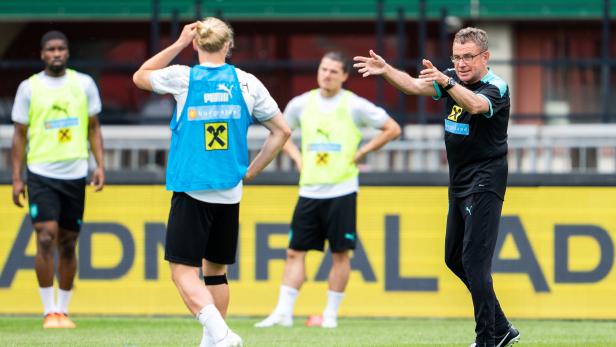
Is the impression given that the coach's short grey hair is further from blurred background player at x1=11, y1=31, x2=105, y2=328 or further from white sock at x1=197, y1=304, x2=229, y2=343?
blurred background player at x1=11, y1=31, x2=105, y2=328

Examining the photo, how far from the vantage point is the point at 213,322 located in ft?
26.3

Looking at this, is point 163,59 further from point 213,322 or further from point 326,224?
point 326,224

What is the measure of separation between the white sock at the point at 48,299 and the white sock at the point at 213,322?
3482 mm

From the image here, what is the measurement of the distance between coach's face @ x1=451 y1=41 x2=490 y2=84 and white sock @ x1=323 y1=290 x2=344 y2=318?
3367 millimetres

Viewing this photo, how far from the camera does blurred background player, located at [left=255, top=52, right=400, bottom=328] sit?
11578 millimetres

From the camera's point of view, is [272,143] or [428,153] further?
[428,153]

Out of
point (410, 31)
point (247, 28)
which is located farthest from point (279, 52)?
point (410, 31)

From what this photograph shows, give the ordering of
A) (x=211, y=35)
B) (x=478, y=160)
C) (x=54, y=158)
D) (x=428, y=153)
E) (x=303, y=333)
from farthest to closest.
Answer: (x=428, y=153) < (x=54, y=158) < (x=303, y=333) < (x=478, y=160) < (x=211, y=35)

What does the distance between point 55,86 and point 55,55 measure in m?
0.25

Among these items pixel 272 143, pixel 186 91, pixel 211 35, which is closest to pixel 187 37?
pixel 211 35

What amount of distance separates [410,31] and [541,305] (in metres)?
8.42

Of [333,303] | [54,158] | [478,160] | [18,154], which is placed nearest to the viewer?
[478,160]

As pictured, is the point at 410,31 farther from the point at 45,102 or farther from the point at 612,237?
the point at 45,102

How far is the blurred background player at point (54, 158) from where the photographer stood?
1120cm
